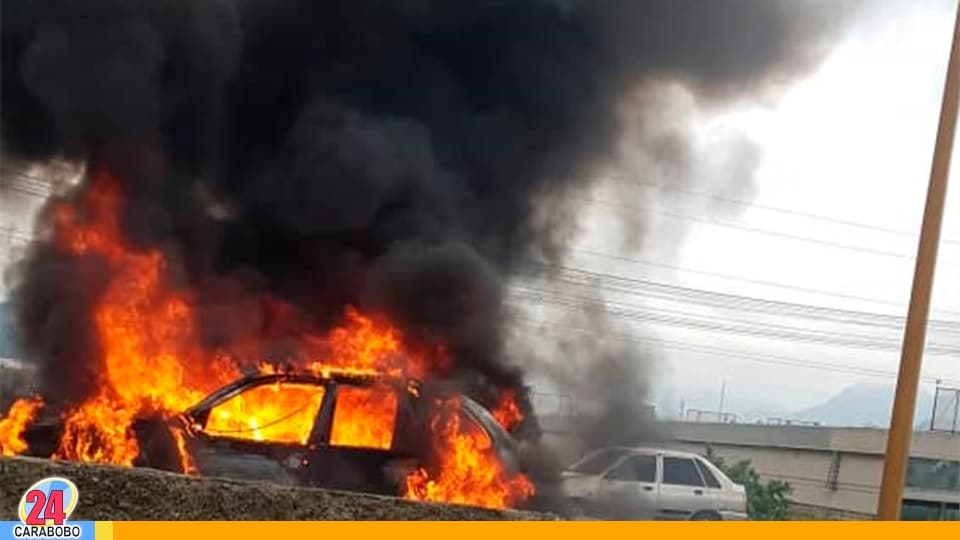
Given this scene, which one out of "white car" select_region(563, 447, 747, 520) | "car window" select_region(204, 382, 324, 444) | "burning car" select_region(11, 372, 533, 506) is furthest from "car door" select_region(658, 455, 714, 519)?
"car window" select_region(204, 382, 324, 444)

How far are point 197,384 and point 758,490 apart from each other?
4.74 meters

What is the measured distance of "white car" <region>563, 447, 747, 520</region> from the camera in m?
7.91

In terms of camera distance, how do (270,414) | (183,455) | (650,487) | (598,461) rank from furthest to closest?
(598,461) → (650,487) → (270,414) → (183,455)

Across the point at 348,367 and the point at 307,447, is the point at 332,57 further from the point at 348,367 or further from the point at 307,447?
the point at 307,447

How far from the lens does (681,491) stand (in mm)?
8133

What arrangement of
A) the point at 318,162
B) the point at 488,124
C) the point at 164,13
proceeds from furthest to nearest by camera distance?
the point at 488,124, the point at 318,162, the point at 164,13

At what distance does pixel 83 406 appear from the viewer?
23.2 feet

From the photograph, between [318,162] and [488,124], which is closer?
[318,162]

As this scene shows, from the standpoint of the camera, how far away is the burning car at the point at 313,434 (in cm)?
668

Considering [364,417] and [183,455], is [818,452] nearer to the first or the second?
[364,417]

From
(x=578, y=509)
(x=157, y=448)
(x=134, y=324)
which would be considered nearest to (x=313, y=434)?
(x=157, y=448)

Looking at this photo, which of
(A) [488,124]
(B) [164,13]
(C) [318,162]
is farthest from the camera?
(A) [488,124]

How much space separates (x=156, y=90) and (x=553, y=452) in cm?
411

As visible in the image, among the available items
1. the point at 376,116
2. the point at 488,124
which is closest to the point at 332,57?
the point at 376,116
